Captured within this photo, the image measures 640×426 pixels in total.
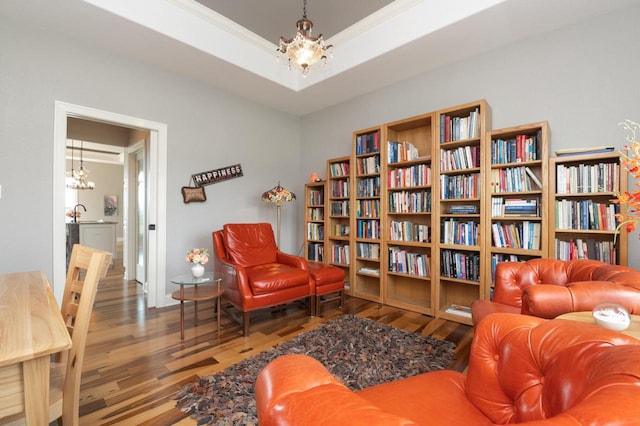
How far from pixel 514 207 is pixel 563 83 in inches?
48.4

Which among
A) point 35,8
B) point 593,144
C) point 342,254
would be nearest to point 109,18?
point 35,8

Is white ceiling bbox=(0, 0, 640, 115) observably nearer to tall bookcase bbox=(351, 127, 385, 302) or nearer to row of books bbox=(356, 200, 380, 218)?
tall bookcase bbox=(351, 127, 385, 302)

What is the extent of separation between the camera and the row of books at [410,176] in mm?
3164

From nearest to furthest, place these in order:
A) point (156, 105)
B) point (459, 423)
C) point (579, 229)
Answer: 1. point (459, 423)
2. point (579, 229)
3. point (156, 105)

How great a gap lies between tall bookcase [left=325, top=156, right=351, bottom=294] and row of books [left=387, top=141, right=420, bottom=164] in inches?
24.7

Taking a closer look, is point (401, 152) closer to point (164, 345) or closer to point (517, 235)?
point (517, 235)

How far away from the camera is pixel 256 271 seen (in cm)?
296

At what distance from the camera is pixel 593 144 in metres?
2.46

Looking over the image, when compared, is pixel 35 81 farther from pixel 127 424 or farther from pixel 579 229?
pixel 579 229

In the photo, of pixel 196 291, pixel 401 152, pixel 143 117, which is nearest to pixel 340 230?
pixel 401 152

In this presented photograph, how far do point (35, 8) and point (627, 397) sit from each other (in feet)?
13.2

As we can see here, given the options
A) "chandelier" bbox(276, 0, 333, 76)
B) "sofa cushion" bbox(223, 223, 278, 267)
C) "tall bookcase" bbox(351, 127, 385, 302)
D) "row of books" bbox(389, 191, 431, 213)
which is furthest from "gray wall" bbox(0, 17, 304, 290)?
"row of books" bbox(389, 191, 431, 213)

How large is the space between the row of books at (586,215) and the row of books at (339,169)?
7.68ft

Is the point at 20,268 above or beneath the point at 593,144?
beneath
